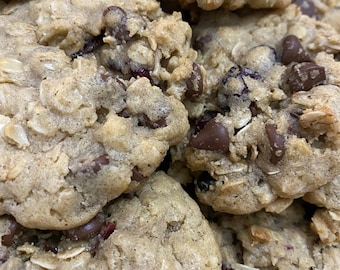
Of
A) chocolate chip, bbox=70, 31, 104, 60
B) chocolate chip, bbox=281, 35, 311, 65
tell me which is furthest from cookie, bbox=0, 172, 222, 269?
chocolate chip, bbox=281, 35, 311, 65

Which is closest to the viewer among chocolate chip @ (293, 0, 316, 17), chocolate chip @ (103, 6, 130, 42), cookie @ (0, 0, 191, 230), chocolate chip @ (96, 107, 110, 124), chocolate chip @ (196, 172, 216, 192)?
cookie @ (0, 0, 191, 230)

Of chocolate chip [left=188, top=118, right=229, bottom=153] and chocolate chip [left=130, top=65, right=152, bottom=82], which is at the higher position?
chocolate chip [left=130, top=65, right=152, bottom=82]

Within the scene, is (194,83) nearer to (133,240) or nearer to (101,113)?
(101,113)

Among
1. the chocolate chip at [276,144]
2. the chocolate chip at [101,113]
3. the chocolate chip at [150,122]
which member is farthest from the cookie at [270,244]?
the chocolate chip at [101,113]

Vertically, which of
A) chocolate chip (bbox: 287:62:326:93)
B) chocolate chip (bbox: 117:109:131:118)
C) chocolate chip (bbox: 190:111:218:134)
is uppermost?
chocolate chip (bbox: 287:62:326:93)

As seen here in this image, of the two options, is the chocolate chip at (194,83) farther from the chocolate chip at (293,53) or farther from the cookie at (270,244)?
the cookie at (270,244)

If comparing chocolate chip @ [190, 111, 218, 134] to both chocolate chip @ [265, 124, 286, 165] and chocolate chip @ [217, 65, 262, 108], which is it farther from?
chocolate chip @ [265, 124, 286, 165]

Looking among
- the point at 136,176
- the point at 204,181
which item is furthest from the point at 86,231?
the point at 204,181
